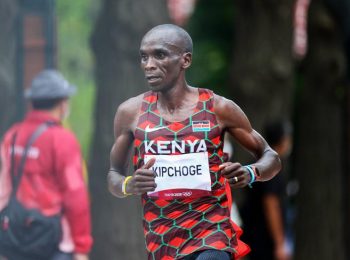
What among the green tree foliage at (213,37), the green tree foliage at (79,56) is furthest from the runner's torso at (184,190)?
the green tree foliage at (213,37)

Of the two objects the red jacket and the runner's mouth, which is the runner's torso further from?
the red jacket

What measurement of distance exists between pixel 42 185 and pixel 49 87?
0.85 m

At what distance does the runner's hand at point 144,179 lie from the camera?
20.5 ft

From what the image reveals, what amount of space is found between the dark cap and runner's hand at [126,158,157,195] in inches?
169

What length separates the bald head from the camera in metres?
6.43

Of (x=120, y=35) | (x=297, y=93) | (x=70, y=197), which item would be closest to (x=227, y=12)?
(x=297, y=93)

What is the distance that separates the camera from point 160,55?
6.43m

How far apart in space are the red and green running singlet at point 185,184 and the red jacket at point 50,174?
3.68 meters

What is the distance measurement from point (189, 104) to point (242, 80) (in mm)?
7170

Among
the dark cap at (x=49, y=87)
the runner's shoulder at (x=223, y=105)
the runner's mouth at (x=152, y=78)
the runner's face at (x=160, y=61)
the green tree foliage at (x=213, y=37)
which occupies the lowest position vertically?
the runner's shoulder at (x=223, y=105)

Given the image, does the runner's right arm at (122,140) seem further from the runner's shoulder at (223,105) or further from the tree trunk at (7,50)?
the tree trunk at (7,50)

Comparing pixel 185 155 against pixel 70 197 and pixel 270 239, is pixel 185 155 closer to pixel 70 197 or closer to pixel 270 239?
pixel 70 197

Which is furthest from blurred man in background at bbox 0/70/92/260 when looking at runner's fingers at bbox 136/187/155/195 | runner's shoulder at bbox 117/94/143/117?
runner's fingers at bbox 136/187/155/195

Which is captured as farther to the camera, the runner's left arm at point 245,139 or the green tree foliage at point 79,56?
the green tree foliage at point 79,56
